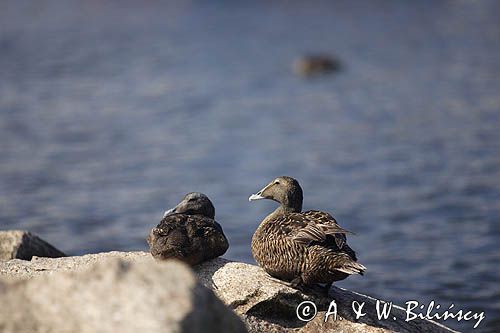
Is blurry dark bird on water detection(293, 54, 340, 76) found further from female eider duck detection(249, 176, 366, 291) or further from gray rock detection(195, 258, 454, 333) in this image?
gray rock detection(195, 258, 454, 333)

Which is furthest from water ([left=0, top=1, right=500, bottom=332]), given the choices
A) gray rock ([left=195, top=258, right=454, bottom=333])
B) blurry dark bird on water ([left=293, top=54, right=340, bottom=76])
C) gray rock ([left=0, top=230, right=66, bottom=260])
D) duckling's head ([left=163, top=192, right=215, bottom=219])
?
gray rock ([left=0, top=230, right=66, bottom=260])

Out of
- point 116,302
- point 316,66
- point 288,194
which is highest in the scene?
point 316,66

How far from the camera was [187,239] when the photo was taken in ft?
22.6

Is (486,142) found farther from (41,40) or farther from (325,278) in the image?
(41,40)

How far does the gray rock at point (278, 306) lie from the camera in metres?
6.39

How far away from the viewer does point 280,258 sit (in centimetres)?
652

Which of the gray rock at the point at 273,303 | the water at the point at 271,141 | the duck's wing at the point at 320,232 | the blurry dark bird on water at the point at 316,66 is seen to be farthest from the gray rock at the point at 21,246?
the blurry dark bird on water at the point at 316,66

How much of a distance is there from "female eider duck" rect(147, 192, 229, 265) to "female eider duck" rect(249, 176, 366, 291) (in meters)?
0.38

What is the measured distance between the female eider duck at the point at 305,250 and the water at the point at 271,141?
3.09m

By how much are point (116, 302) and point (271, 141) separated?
51.5 feet

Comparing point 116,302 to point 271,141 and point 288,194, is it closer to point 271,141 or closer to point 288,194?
point 288,194

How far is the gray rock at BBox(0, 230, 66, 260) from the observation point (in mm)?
8039

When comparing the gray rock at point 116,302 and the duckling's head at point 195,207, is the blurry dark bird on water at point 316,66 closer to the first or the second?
the duckling's head at point 195,207

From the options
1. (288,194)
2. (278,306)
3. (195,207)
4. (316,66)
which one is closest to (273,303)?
(278,306)
